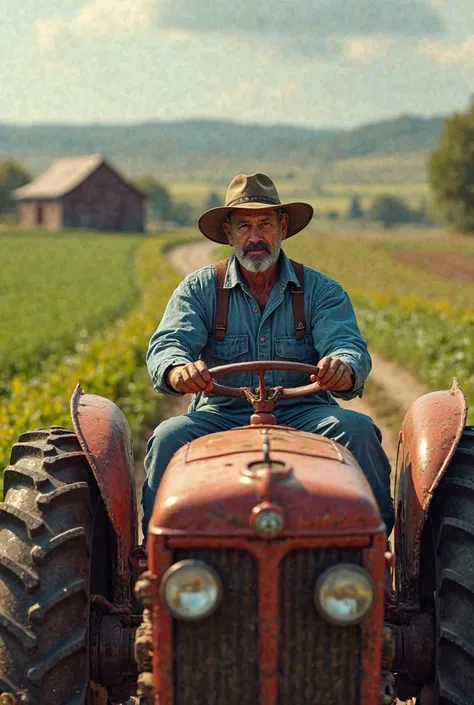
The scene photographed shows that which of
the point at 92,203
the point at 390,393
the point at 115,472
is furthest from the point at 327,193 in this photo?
the point at 115,472

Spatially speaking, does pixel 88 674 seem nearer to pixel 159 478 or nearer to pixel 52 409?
pixel 159 478

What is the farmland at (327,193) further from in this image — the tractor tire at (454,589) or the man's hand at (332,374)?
the tractor tire at (454,589)

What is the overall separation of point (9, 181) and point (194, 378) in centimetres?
9874

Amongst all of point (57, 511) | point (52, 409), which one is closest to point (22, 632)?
point (57, 511)

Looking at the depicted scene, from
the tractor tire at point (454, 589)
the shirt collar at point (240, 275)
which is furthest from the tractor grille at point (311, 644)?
the shirt collar at point (240, 275)

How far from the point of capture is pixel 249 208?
4.83m

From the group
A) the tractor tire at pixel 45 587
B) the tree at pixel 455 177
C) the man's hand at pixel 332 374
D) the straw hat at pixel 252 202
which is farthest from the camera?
the tree at pixel 455 177

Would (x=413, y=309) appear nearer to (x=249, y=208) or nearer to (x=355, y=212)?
(x=249, y=208)

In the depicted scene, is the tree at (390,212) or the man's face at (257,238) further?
the tree at (390,212)

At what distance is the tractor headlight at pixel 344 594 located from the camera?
3.20 metres

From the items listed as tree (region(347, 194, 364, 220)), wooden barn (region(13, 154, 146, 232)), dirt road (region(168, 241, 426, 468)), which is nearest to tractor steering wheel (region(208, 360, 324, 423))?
dirt road (region(168, 241, 426, 468))

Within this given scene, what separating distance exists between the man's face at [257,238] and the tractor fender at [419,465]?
953 millimetres

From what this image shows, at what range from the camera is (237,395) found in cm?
420

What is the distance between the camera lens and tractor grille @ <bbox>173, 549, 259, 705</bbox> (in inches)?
129
